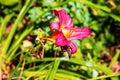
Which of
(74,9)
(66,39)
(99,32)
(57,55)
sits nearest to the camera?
(66,39)

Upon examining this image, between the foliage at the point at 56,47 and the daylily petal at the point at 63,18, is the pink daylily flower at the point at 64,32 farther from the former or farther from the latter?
the foliage at the point at 56,47

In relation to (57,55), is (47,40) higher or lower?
higher

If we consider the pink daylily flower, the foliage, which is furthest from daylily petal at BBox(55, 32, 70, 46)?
the foliage

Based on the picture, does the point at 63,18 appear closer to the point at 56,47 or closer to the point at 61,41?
the point at 61,41

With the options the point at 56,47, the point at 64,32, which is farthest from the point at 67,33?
the point at 56,47

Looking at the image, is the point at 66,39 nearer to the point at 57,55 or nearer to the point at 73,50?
the point at 73,50

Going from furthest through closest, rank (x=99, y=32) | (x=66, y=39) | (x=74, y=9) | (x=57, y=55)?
(x=99, y=32)
(x=74, y=9)
(x=57, y=55)
(x=66, y=39)

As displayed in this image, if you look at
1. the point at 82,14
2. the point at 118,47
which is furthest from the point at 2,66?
the point at 118,47
